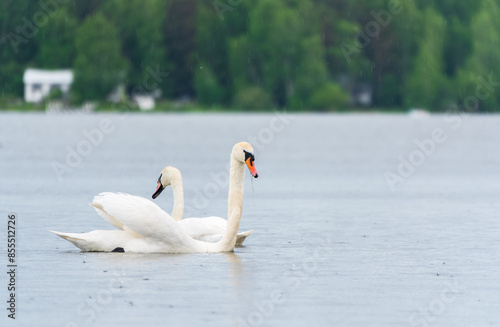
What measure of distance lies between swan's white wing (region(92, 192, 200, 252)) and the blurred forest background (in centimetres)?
9520

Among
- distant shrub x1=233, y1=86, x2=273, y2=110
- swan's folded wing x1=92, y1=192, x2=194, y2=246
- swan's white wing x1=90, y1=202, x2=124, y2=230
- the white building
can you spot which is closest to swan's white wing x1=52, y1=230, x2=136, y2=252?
swan's white wing x1=90, y1=202, x2=124, y2=230

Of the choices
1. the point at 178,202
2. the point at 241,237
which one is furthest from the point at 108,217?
the point at 241,237

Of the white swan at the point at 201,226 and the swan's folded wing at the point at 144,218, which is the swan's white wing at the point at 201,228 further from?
the swan's folded wing at the point at 144,218

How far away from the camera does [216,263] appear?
1491cm

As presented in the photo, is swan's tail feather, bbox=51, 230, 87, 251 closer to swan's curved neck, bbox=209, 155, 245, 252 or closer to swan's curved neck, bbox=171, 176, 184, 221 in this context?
swan's curved neck, bbox=171, 176, 184, 221

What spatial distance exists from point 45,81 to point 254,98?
2021 centimetres

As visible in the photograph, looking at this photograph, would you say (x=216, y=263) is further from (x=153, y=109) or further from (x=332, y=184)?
(x=153, y=109)

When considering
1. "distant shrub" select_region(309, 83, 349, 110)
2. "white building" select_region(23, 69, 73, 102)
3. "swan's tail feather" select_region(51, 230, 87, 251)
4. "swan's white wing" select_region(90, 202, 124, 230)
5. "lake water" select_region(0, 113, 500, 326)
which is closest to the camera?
"lake water" select_region(0, 113, 500, 326)

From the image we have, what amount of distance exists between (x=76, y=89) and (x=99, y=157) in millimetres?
73898

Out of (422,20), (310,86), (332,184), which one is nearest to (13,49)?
(310,86)

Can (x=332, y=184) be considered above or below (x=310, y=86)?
above

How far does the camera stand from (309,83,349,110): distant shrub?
375 feet

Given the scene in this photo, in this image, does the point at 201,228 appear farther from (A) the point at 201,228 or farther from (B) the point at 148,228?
(B) the point at 148,228

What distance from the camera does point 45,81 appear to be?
11831cm
